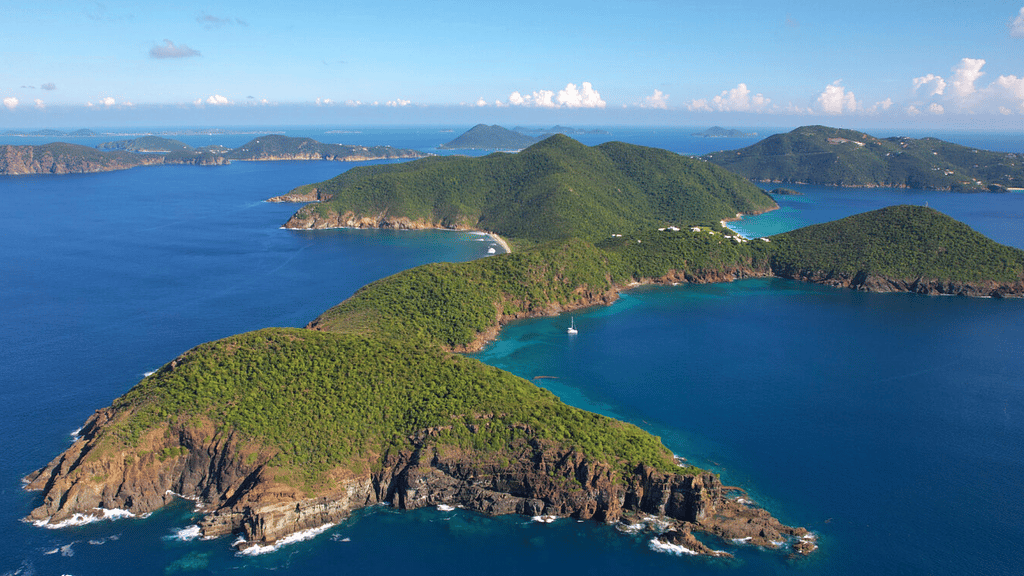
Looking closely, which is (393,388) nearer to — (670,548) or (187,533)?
(187,533)

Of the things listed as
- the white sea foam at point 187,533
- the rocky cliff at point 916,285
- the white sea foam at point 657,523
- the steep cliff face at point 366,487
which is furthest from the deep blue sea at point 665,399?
the rocky cliff at point 916,285

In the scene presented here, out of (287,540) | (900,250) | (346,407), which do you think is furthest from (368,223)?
(287,540)

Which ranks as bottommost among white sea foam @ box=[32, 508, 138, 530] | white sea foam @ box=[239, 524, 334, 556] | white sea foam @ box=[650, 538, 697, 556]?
white sea foam @ box=[239, 524, 334, 556]

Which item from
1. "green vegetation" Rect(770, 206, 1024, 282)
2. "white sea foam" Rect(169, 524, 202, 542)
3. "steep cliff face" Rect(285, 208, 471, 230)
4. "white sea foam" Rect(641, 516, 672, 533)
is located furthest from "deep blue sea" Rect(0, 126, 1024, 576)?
"steep cliff face" Rect(285, 208, 471, 230)

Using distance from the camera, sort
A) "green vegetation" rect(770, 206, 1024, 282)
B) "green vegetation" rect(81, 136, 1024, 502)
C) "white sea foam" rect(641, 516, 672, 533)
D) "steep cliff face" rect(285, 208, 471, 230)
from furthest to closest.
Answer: "steep cliff face" rect(285, 208, 471, 230) < "green vegetation" rect(770, 206, 1024, 282) < "green vegetation" rect(81, 136, 1024, 502) < "white sea foam" rect(641, 516, 672, 533)

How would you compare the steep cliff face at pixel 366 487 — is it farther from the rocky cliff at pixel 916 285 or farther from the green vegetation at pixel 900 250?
the green vegetation at pixel 900 250

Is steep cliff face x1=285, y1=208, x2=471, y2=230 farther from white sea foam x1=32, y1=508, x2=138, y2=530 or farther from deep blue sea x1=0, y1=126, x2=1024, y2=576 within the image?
white sea foam x1=32, y1=508, x2=138, y2=530
